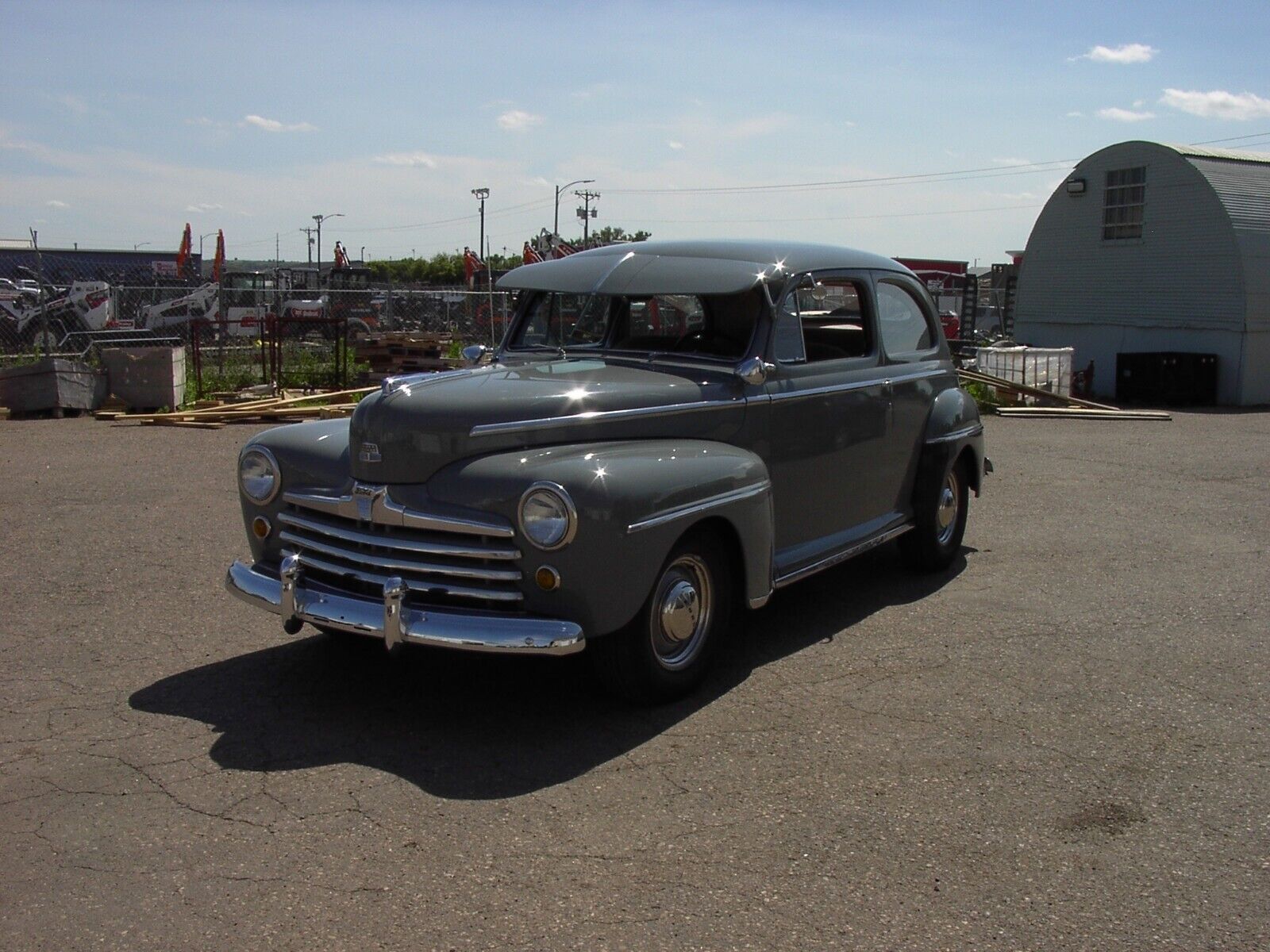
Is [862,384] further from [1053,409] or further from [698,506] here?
[1053,409]

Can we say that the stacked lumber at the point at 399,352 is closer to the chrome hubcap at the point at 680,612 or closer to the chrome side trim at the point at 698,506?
the chrome side trim at the point at 698,506

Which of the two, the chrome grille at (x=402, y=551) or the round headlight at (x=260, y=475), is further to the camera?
the round headlight at (x=260, y=475)

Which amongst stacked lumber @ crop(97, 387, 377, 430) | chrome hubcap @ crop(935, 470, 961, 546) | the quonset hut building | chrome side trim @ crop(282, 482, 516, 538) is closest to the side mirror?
chrome side trim @ crop(282, 482, 516, 538)

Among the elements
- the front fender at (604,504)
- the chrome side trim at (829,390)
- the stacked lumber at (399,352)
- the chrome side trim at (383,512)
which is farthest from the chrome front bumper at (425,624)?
the stacked lumber at (399,352)

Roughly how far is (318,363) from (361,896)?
17.5 meters

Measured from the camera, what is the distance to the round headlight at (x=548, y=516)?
4.20m

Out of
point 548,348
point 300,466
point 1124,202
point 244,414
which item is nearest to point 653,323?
point 548,348

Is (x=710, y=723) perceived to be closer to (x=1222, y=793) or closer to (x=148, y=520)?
(x=1222, y=793)

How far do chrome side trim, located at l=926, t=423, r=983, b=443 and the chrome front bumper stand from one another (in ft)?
11.2

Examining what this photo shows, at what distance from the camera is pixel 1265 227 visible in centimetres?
2112

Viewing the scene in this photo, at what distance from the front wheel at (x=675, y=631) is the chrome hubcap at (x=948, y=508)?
8.09ft

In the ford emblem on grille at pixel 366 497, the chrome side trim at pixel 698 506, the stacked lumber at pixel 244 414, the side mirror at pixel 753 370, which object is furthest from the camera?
the stacked lumber at pixel 244 414

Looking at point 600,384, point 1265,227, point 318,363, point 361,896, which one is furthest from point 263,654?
point 1265,227

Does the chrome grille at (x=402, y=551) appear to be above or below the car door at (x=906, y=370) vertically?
below
